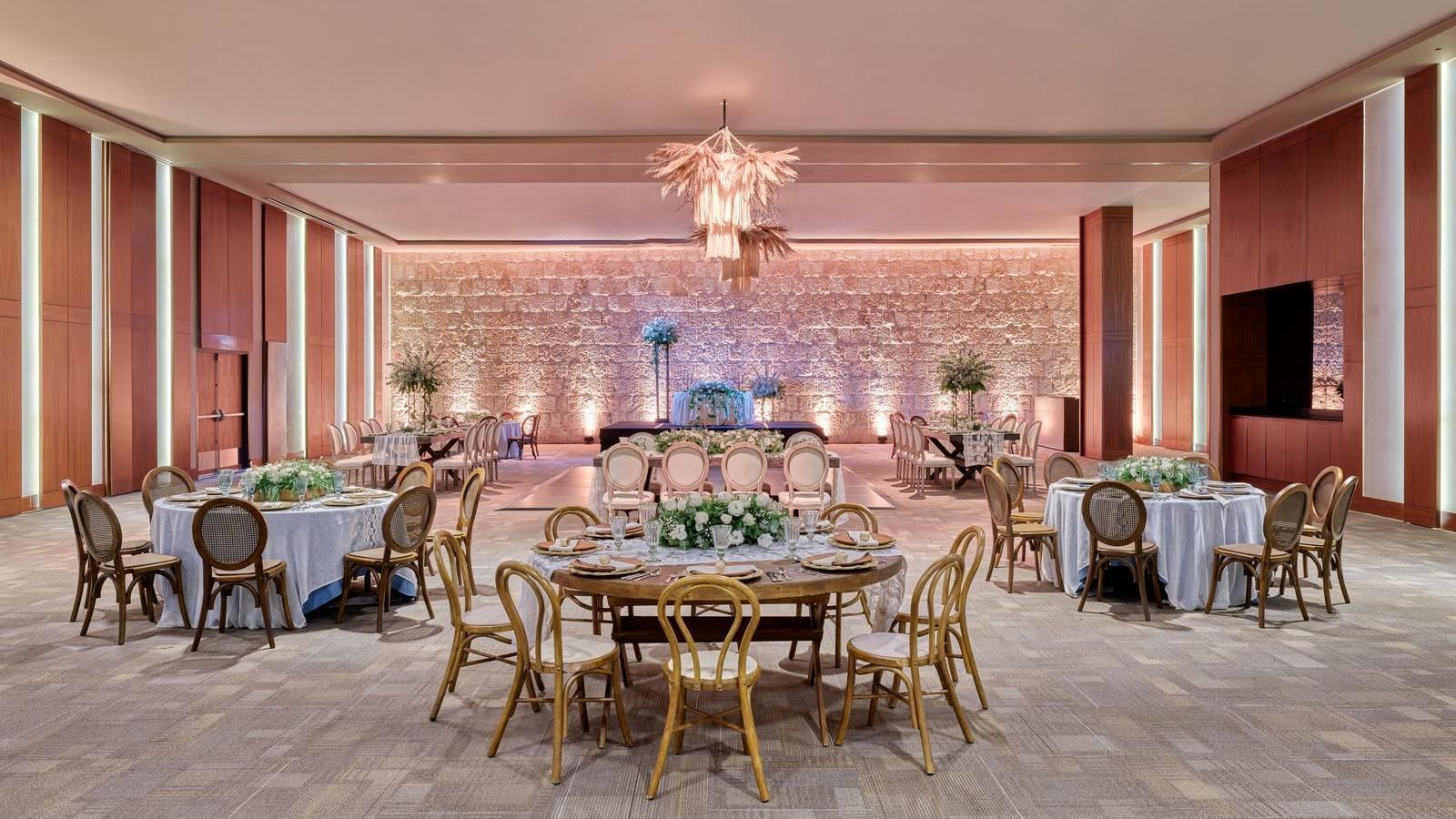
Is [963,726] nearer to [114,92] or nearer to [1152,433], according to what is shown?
[114,92]

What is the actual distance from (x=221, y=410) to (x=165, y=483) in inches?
304

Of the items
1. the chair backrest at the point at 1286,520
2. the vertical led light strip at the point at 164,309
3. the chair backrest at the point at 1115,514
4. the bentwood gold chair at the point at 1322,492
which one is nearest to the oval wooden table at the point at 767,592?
the chair backrest at the point at 1115,514

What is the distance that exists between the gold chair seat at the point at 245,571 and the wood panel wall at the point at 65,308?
636cm

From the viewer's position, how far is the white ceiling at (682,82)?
23.5 ft

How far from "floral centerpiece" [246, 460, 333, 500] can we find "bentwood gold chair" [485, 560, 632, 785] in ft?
8.88

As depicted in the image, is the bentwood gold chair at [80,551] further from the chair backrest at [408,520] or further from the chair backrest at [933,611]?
the chair backrest at [933,611]

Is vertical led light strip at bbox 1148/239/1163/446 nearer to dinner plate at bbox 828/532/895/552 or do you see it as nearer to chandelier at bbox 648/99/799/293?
chandelier at bbox 648/99/799/293

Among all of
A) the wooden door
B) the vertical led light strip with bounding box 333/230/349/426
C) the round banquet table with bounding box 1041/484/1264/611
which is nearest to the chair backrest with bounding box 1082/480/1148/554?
the round banquet table with bounding box 1041/484/1264/611

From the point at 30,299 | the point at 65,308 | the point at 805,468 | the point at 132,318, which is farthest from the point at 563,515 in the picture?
the point at 132,318

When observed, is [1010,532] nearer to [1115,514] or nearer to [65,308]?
[1115,514]

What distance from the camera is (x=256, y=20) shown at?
23.6ft

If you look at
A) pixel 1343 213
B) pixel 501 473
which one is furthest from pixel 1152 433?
pixel 501 473

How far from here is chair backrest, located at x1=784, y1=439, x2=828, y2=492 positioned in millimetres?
7879

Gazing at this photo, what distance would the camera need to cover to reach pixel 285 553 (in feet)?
16.9
